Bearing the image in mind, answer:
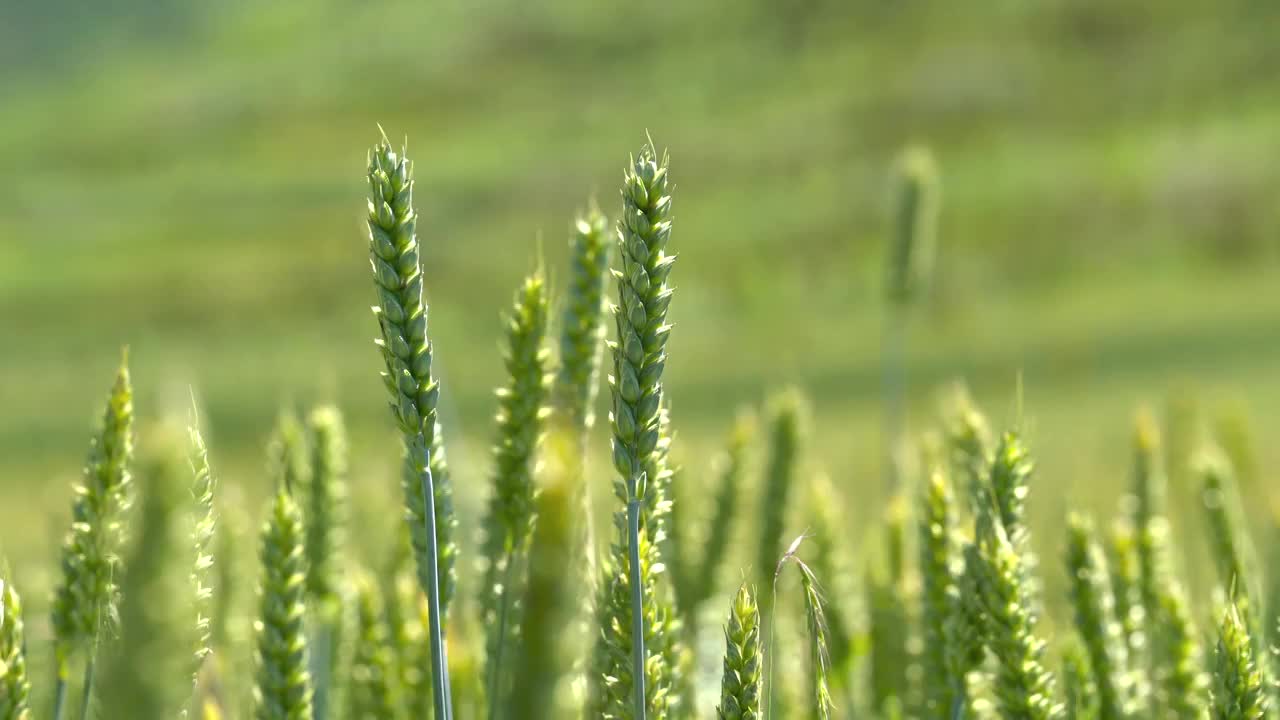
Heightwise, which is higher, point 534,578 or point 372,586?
point 372,586

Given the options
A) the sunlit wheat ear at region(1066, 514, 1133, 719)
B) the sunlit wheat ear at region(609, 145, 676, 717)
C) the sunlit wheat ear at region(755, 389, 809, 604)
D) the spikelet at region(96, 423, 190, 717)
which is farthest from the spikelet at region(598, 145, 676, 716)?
the sunlit wheat ear at region(755, 389, 809, 604)

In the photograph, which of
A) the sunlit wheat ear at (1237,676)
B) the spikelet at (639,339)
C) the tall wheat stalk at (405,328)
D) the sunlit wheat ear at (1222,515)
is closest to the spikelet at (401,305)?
the tall wheat stalk at (405,328)

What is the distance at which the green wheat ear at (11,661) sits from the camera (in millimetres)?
1261

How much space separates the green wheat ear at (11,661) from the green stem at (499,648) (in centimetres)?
46

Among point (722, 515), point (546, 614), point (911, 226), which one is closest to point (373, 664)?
point (722, 515)

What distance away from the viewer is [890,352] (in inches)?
118

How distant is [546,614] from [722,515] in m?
1.36

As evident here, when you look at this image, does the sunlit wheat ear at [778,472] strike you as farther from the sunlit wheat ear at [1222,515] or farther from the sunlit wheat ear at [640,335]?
the sunlit wheat ear at [640,335]

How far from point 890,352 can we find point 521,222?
3596cm

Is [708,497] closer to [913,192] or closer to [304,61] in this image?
[913,192]

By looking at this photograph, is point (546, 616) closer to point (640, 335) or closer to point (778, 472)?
point (640, 335)

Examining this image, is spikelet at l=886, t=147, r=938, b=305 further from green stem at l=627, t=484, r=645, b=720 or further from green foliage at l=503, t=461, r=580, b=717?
green foliage at l=503, t=461, r=580, b=717

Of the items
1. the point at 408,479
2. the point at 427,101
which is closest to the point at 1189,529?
the point at 408,479

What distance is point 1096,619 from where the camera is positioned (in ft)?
5.45
